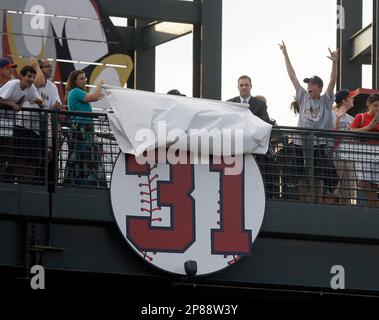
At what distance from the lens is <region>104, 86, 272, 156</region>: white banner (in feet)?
49.4

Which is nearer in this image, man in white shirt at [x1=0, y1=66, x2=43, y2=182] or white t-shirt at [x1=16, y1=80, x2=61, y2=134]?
man in white shirt at [x1=0, y1=66, x2=43, y2=182]

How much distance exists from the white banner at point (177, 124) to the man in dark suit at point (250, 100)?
818mm

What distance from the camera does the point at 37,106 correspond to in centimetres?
1557

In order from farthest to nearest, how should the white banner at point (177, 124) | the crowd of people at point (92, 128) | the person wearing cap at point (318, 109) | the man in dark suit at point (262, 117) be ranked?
1. the person wearing cap at point (318, 109)
2. the man in dark suit at point (262, 117)
3. the white banner at point (177, 124)
4. the crowd of people at point (92, 128)

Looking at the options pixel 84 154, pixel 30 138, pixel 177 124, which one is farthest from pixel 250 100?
pixel 30 138

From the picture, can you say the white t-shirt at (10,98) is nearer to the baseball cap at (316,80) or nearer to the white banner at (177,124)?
the white banner at (177,124)

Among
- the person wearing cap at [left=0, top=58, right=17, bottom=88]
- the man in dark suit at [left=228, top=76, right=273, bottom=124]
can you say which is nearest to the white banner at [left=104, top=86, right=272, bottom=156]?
the man in dark suit at [left=228, top=76, right=273, bottom=124]

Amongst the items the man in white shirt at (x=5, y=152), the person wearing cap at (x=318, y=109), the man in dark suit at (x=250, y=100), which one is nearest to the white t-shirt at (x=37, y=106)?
the man in white shirt at (x=5, y=152)

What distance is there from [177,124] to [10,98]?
1966 mm

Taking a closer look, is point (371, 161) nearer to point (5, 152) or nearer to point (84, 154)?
point (84, 154)

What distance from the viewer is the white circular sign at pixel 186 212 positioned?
15.0 meters

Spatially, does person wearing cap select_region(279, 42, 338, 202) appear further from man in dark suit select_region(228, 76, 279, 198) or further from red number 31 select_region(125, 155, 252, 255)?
red number 31 select_region(125, 155, 252, 255)

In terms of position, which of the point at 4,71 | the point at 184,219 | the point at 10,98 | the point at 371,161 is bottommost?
the point at 184,219
